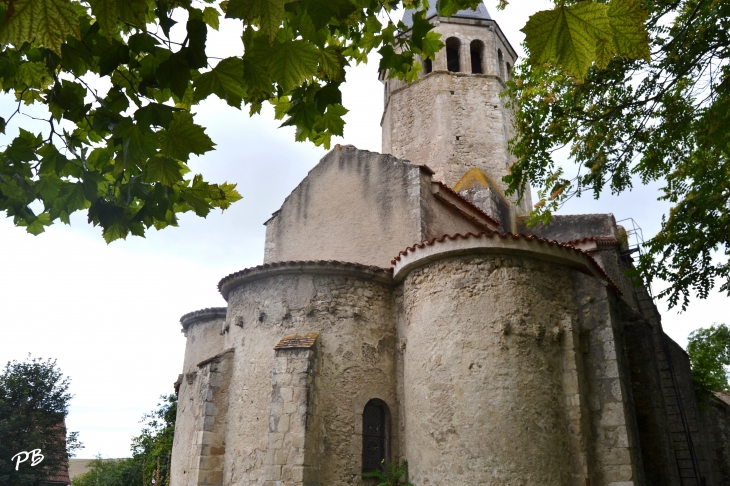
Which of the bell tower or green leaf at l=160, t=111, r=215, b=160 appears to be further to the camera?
the bell tower

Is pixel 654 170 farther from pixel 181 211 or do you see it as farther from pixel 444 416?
pixel 181 211

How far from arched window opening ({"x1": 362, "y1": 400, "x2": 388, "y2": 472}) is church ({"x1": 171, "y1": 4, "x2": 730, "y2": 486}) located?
0.02 m

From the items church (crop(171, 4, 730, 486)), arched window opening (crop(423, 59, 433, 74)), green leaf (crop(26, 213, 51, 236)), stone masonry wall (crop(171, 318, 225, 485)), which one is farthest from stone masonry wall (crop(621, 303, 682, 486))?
arched window opening (crop(423, 59, 433, 74))

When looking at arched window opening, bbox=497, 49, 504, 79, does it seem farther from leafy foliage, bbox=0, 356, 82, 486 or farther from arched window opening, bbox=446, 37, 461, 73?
leafy foliage, bbox=0, 356, 82, 486

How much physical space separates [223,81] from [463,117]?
611 inches

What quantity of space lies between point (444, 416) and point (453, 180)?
30.8 ft

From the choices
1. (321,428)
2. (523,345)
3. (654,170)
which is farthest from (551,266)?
(321,428)

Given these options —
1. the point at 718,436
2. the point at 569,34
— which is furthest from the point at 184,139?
the point at 718,436

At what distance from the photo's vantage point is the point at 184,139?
3.29 meters

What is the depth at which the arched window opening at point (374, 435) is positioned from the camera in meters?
9.73

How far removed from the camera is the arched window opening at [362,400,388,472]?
973cm

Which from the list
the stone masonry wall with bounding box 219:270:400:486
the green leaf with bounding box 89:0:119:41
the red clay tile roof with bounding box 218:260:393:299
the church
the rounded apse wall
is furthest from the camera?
the red clay tile roof with bounding box 218:260:393:299

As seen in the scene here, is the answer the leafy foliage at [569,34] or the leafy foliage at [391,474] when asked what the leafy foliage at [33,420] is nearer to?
the leafy foliage at [391,474]

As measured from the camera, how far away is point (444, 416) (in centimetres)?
873
